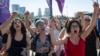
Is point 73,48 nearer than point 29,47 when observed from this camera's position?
Yes

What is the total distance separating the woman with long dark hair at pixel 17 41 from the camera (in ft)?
19.2

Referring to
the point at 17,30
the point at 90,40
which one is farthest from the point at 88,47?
the point at 17,30

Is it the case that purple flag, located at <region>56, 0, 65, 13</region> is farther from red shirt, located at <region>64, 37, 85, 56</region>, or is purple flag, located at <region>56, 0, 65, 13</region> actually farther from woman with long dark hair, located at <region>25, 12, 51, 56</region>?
red shirt, located at <region>64, 37, 85, 56</region>

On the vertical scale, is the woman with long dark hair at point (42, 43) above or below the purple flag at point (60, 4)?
below

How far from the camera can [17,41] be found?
587cm

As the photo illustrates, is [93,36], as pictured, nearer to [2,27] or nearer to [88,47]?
[88,47]

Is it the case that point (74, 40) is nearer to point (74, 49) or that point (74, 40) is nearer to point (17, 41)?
point (74, 49)

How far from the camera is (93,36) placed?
6270 millimetres

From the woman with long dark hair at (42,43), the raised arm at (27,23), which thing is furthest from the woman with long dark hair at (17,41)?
the raised arm at (27,23)

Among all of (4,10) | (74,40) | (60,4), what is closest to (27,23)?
(4,10)

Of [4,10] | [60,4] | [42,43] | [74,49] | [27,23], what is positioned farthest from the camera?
[60,4]

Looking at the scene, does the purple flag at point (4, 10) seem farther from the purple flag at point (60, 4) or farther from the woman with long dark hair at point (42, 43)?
the purple flag at point (60, 4)

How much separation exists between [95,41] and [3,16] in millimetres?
2908

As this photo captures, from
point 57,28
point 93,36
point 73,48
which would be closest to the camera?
point 73,48
